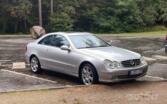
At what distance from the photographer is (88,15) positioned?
46875mm

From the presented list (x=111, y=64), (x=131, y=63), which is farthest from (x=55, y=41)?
(x=131, y=63)

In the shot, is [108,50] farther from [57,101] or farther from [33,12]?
[33,12]

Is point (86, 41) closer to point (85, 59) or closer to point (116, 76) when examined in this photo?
point (85, 59)

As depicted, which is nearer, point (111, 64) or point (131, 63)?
point (111, 64)

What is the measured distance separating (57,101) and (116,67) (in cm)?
238

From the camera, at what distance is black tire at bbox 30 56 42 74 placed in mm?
15544

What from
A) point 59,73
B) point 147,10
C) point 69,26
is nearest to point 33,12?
point 69,26

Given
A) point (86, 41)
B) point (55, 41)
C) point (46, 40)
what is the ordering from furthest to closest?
point (46, 40), point (55, 41), point (86, 41)

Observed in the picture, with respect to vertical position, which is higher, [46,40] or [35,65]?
[46,40]

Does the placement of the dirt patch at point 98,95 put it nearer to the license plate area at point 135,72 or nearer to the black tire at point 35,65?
the license plate area at point 135,72

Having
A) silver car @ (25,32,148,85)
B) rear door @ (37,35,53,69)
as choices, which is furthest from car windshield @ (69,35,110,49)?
rear door @ (37,35,53,69)

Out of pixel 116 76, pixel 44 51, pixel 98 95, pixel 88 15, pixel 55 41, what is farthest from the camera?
pixel 88 15

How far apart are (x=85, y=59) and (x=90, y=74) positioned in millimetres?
448

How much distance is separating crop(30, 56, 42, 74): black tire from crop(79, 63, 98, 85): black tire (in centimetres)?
254
